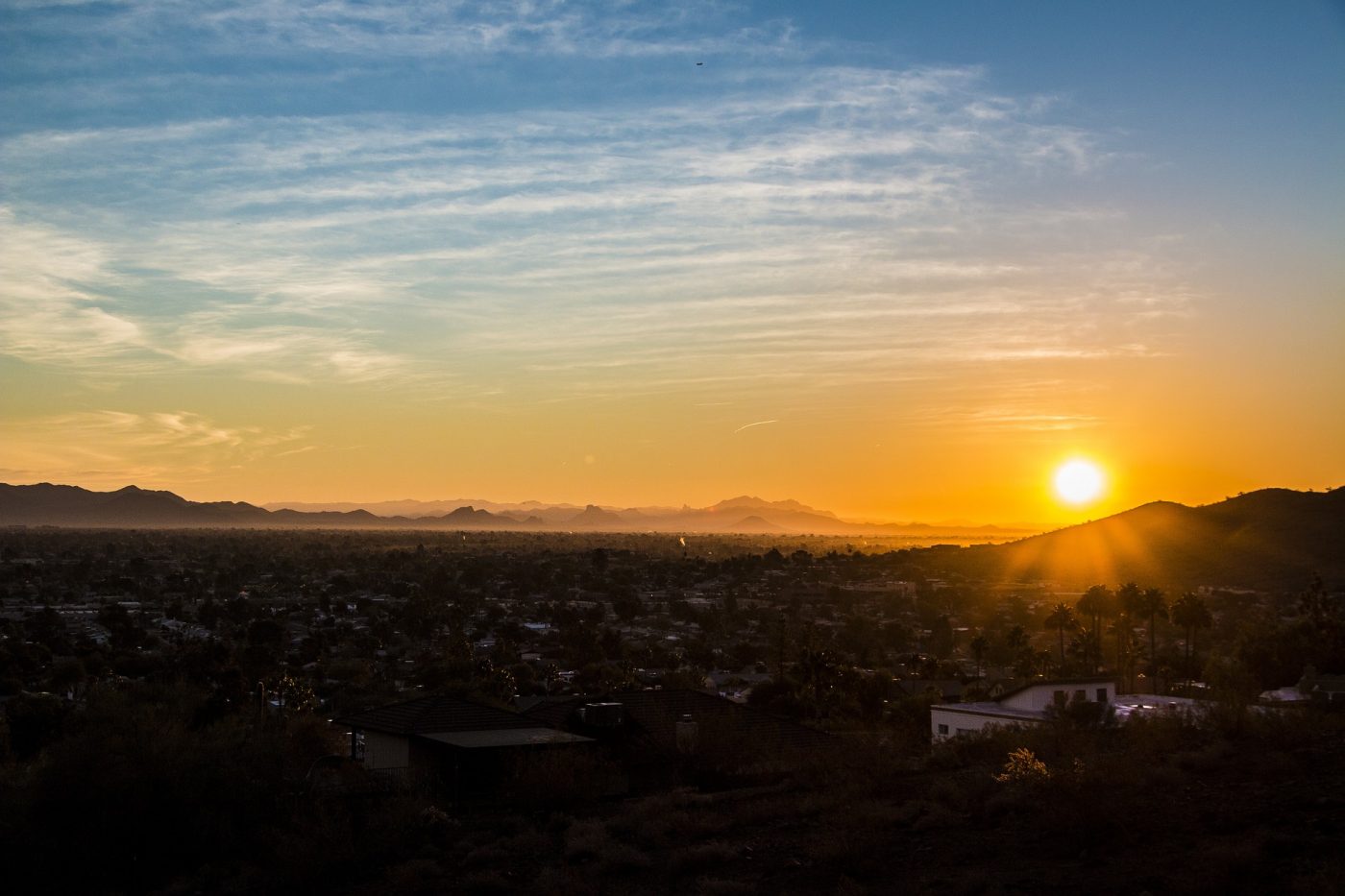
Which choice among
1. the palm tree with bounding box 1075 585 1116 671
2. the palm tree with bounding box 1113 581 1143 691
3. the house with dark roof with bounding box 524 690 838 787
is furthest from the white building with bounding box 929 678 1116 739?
the palm tree with bounding box 1075 585 1116 671

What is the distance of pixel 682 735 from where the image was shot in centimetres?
3506

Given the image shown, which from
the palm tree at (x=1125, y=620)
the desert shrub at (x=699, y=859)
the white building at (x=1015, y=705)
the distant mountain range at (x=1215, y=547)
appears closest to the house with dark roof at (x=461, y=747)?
the desert shrub at (x=699, y=859)

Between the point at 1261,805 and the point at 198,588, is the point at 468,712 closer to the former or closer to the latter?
the point at 1261,805

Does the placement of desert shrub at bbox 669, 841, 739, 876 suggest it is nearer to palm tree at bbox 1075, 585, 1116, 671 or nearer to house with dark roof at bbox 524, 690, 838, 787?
house with dark roof at bbox 524, 690, 838, 787

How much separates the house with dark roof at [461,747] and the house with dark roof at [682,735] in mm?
1031

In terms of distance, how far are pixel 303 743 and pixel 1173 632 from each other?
244 feet

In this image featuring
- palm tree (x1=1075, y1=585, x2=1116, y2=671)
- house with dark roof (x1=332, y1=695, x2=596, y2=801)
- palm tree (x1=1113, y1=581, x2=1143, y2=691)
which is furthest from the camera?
palm tree (x1=1075, y1=585, x2=1116, y2=671)

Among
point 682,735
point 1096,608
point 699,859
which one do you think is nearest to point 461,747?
point 682,735

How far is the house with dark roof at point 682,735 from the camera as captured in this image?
33.8 metres

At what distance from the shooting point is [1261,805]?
1905cm

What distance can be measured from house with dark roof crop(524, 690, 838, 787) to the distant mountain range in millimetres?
77561

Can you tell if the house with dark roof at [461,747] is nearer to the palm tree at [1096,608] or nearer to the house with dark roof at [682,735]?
the house with dark roof at [682,735]

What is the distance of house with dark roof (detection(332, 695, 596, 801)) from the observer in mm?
30875

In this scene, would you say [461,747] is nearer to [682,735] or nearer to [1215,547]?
[682,735]
